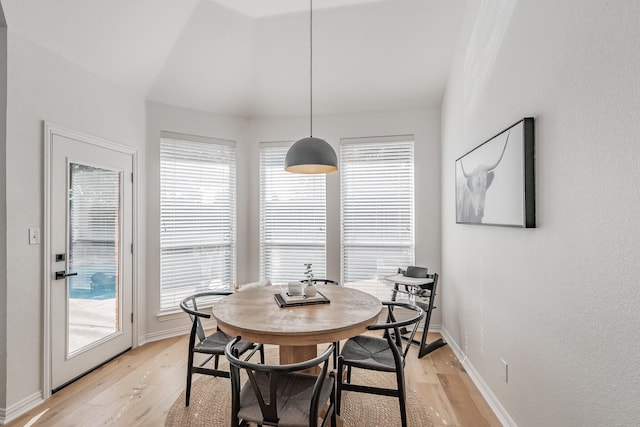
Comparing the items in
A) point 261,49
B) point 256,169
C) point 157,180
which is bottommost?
point 157,180

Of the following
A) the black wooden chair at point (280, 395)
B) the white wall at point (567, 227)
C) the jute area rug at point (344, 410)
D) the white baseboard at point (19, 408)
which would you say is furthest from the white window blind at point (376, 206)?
the white baseboard at point (19, 408)

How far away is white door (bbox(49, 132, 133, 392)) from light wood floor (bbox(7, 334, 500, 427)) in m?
0.23

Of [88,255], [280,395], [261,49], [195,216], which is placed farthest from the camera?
[195,216]

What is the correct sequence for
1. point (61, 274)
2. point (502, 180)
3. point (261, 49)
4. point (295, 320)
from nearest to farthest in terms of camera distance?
1. point (295, 320)
2. point (502, 180)
3. point (61, 274)
4. point (261, 49)

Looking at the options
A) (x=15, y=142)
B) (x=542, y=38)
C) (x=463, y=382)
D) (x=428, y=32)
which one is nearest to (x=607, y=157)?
(x=542, y=38)

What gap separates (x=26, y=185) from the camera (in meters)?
2.32

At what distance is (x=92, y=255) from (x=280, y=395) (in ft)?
7.45

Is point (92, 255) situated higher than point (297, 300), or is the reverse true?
point (92, 255)

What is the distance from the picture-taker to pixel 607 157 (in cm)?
124

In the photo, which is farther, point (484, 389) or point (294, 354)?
point (484, 389)

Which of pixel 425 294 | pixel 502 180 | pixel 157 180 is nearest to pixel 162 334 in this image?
pixel 157 180

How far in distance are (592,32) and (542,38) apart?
1.38 feet

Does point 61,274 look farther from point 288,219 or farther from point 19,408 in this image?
point 288,219

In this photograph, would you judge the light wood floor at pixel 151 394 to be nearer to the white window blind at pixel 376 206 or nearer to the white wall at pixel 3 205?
the white wall at pixel 3 205
